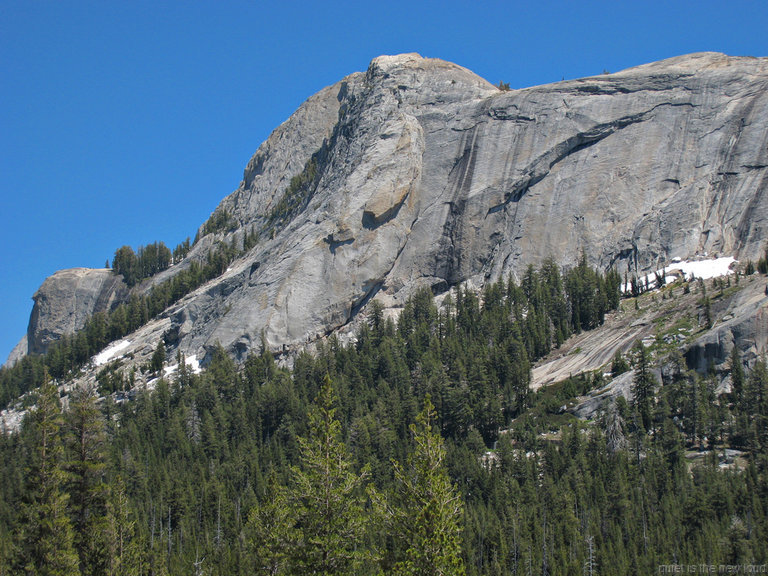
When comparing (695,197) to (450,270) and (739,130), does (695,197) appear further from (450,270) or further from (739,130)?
(450,270)

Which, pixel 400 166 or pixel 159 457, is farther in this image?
pixel 400 166

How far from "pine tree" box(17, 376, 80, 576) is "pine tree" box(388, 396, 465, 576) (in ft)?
51.7

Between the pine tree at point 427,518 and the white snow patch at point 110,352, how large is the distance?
13873 centimetres

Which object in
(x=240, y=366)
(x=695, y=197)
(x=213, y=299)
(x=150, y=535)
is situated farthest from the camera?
(x=213, y=299)

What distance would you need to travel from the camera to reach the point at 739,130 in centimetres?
13225

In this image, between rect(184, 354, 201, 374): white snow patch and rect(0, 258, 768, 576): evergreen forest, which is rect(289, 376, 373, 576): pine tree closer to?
rect(0, 258, 768, 576): evergreen forest

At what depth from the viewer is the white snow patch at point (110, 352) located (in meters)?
160

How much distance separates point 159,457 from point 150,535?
2276cm

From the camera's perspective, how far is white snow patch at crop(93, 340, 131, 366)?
6294 inches

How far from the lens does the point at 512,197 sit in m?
142

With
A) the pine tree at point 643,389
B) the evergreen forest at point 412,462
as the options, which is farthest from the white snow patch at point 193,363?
the pine tree at point 643,389

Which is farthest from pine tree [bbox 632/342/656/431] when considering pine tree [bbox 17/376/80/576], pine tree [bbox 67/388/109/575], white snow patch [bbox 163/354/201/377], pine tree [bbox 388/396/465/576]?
white snow patch [bbox 163/354/201/377]

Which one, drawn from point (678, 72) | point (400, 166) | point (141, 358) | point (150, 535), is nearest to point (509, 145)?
point (400, 166)

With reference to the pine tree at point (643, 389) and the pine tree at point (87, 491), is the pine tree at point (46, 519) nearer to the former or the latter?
the pine tree at point (87, 491)
